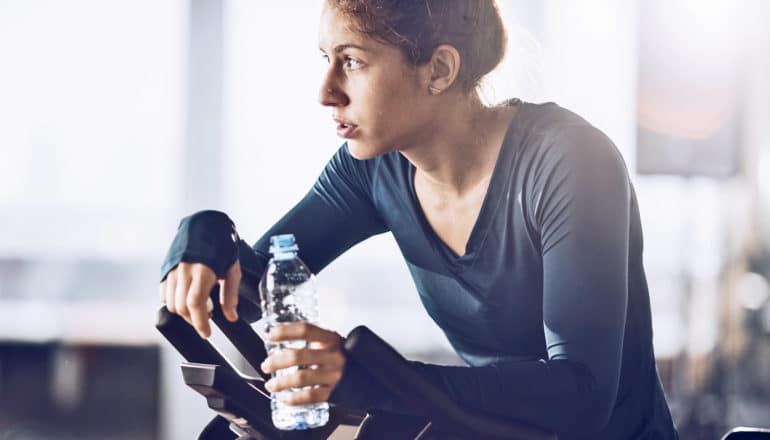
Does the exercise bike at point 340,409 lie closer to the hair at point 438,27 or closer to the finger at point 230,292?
the finger at point 230,292

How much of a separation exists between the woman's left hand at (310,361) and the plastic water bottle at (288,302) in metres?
0.01

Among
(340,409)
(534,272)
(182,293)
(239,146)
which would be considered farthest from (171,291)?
(239,146)

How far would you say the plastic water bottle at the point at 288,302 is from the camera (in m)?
0.90

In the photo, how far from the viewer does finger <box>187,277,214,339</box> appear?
902 mm

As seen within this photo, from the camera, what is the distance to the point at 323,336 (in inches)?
30.1

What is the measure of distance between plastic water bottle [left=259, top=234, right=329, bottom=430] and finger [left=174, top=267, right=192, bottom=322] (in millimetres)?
92

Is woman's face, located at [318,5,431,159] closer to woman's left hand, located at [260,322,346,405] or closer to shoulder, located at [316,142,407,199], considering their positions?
shoulder, located at [316,142,407,199]

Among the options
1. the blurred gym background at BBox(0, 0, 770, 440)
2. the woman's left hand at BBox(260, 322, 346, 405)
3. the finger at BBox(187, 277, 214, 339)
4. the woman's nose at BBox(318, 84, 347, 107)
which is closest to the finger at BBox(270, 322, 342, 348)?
the woman's left hand at BBox(260, 322, 346, 405)

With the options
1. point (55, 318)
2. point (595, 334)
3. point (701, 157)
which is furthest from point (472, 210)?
point (55, 318)

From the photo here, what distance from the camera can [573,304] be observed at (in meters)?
0.93

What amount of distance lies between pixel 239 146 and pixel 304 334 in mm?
3091

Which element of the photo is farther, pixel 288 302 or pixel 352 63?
pixel 288 302

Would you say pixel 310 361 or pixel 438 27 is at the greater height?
pixel 438 27

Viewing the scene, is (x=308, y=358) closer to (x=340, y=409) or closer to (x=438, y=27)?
(x=340, y=409)
